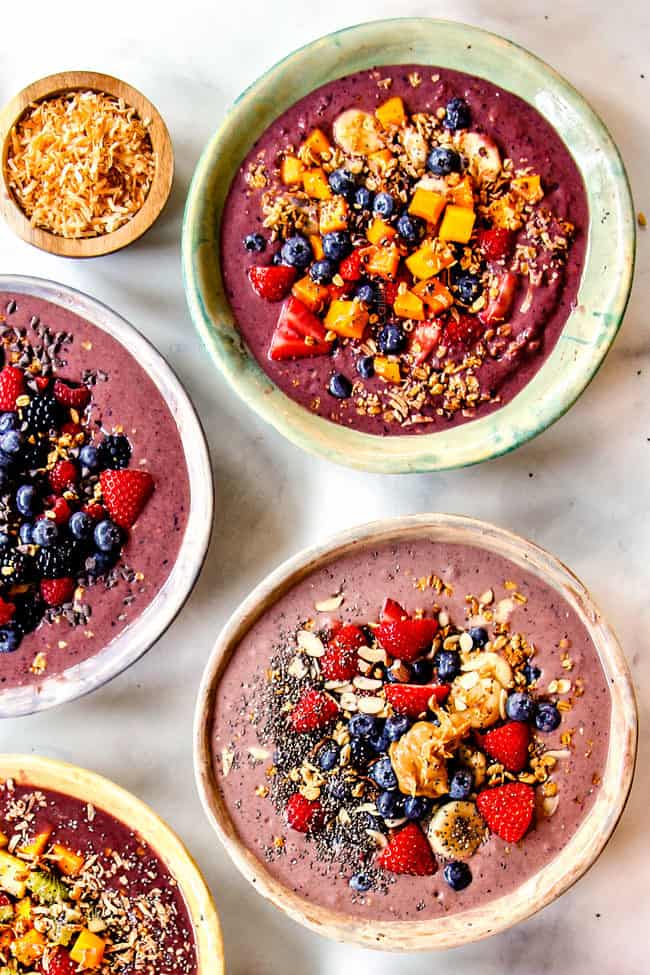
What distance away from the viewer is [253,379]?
2.32m

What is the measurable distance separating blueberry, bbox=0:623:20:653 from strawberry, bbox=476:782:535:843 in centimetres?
118

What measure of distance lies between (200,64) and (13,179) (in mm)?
592

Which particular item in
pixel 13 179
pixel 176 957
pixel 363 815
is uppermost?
pixel 13 179

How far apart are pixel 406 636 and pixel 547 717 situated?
1.24 feet

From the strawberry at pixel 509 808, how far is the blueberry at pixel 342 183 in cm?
143

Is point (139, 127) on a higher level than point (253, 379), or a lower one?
higher

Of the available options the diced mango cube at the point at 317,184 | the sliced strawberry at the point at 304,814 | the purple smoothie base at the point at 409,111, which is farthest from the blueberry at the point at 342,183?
the sliced strawberry at the point at 304,814

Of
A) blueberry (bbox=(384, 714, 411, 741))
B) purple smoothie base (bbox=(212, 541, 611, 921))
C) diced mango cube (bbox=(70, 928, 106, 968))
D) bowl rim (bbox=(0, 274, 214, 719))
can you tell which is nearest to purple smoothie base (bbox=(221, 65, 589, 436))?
bowl rim (bbox=(0, 274, 214, 719))

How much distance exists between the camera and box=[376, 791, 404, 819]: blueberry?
7.50 feet

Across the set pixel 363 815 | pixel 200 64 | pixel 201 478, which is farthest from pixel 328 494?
pixel 200 64

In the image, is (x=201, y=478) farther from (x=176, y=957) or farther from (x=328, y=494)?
(x=176, y=957)

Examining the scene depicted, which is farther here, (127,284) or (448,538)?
(127,284)

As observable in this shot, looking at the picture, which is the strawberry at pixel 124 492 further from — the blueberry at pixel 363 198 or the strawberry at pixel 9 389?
the blueberry at pixel 363 198

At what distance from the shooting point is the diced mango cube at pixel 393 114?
89.4 inches
